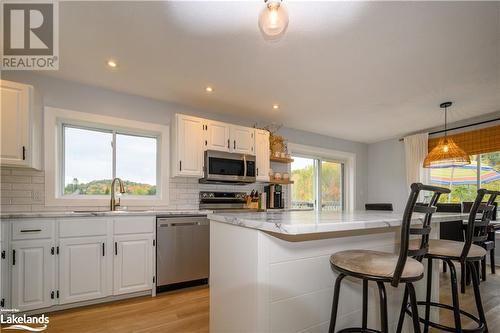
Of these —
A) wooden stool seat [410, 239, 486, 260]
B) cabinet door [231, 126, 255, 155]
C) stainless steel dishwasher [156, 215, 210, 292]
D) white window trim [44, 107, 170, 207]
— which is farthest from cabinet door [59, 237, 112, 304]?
wooden stool seat [410, 239, 486, 260]

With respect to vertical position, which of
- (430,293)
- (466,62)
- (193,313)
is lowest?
(193,313)

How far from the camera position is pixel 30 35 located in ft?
6.90

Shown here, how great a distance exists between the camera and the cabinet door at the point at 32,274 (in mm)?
2221

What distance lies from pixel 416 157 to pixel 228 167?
368 centimetres

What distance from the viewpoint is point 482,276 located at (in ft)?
10.5

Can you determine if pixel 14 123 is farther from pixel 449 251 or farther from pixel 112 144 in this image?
pixel 449 251

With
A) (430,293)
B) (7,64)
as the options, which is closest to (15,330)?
(7,64)

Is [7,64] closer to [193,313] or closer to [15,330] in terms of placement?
[15,330]

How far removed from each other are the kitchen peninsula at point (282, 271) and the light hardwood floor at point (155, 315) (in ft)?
2.34

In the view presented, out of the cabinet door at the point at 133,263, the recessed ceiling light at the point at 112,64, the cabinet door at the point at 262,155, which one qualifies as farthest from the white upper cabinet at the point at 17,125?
the cabinet door at the point at 262,155

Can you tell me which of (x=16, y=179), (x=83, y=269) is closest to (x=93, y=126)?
(x=16, y=179)

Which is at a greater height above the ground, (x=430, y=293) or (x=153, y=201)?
(x=153, y=201)

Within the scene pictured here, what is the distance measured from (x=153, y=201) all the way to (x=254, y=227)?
2549 mm

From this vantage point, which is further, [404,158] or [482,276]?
[404,158]
